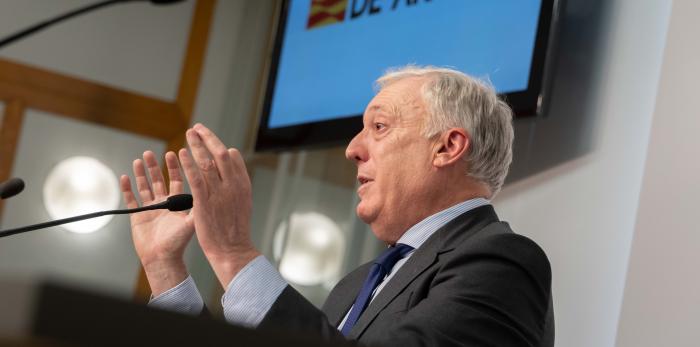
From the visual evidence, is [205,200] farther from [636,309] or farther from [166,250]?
[636,309]

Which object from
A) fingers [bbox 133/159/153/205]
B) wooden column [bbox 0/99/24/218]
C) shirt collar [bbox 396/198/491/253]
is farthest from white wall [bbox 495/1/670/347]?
wooden column [bbox 0/99/24/218]

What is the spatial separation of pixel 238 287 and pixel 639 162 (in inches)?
48.9

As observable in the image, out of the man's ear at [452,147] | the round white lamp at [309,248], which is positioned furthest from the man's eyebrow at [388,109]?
the round white lamp at [309,248]

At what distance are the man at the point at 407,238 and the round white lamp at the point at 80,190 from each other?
2.55 m

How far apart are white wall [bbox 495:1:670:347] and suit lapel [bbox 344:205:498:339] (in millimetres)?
640

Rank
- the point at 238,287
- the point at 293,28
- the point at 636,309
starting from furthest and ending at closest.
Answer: the point at 293,28 → the point at 636,309 → the point at 238,287

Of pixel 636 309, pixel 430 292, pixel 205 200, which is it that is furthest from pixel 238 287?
pixel 636 309

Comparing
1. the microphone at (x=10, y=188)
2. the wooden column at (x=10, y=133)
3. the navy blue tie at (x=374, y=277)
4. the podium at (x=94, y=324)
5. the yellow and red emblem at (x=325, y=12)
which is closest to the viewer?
the podium at (x=94, y=324)

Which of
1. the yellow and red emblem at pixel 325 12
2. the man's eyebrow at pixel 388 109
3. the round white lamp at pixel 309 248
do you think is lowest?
the round white lamp at pixel 309 248

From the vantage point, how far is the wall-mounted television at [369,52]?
2.97 meters

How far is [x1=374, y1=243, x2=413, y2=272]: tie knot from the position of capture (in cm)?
209

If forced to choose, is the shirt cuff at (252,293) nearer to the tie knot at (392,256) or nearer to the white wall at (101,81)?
the tie knot at (392,256)

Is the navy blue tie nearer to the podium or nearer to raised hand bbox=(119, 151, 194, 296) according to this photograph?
raised hand bbox=(119, 151, 194, 296)

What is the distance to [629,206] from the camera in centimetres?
260
